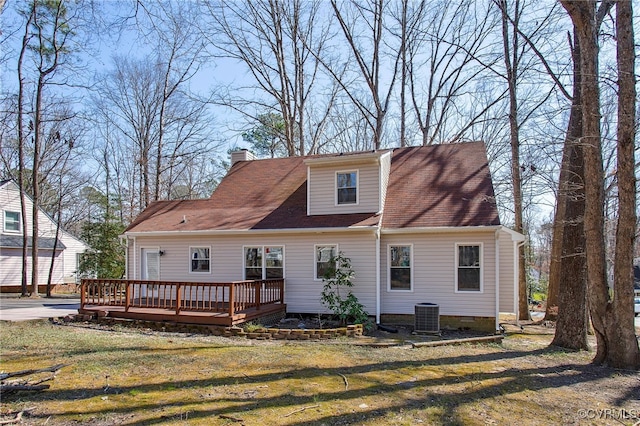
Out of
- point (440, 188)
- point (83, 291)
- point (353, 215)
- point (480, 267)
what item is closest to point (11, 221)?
point (83, 291)

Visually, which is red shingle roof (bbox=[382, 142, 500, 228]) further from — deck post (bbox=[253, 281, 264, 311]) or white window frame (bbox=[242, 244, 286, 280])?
deck post (bbox=[253, 281, 264, 311])

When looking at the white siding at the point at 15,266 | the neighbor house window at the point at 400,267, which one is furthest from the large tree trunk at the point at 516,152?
the white siding at the point at 15,266

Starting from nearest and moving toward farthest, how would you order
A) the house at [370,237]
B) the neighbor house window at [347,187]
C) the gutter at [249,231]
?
the house at [370,237] < the gutter at [249,231] < the neighbor house window at [347,187]

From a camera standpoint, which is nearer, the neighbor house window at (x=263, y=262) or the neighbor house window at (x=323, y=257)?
the neighbor house window at (x=323, y=257)

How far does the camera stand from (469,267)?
1091 cm

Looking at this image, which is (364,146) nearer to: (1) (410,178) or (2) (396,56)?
(2) (396,56)

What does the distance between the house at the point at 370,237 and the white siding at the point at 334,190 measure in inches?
1.2

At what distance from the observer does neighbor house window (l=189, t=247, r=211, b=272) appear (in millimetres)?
13062

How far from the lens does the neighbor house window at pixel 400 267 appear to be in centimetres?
1146

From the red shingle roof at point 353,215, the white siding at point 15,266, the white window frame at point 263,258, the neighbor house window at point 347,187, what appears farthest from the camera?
the white siding at point 15,266

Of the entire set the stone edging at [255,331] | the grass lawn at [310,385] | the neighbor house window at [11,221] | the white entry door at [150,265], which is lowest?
the stone edging at [255,331]

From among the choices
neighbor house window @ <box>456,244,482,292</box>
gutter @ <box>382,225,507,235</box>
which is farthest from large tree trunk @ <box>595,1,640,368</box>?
neighbor house window @ <box>456,244,482,292</box>

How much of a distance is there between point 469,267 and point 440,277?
0.80 metres

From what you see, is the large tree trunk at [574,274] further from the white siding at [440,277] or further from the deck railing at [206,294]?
the deck railing at [206,294]
